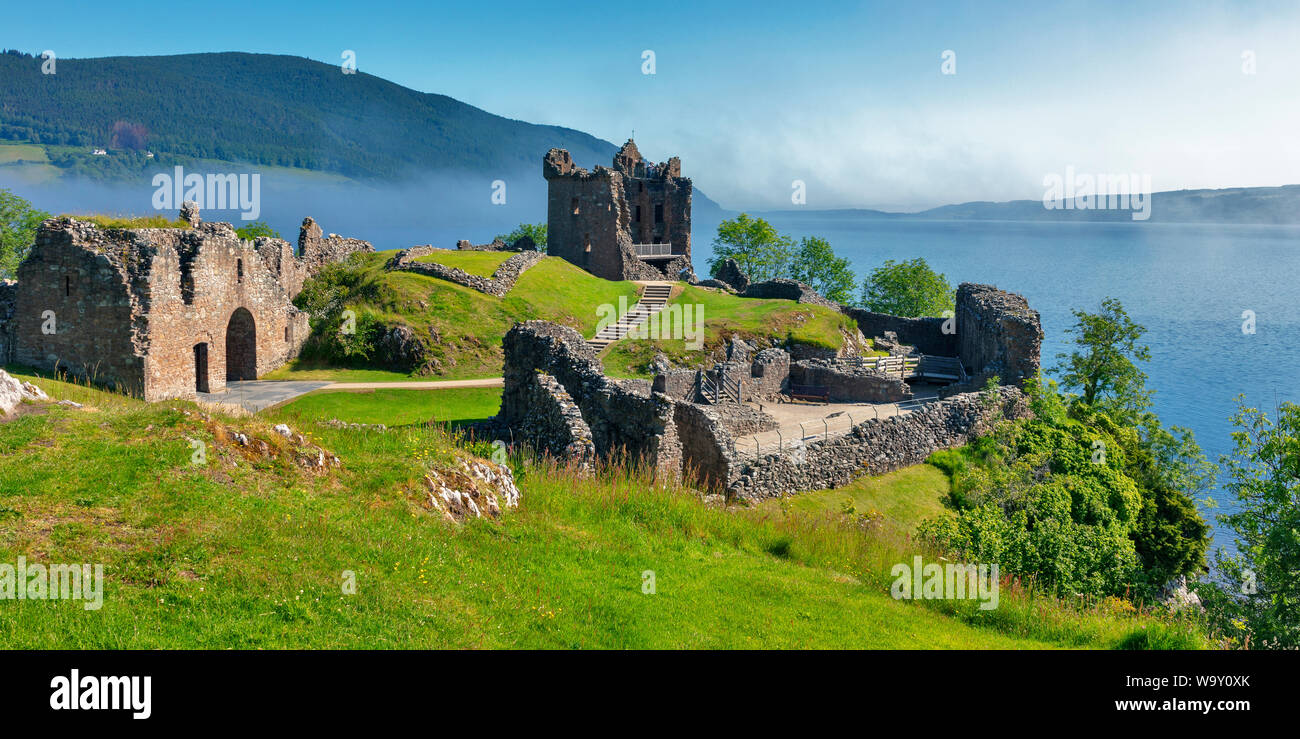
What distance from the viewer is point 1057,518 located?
23453 millimetres

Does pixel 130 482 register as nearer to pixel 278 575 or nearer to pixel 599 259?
pixel 278 575

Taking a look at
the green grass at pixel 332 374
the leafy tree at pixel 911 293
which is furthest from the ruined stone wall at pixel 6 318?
the leafy tree at pixel 911 293

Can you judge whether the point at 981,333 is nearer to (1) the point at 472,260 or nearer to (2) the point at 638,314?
(2) the point at 638,314

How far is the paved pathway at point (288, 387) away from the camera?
3216 cm

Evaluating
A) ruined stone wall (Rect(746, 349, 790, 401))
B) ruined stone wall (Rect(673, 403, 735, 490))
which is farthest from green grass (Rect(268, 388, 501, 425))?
ruined stone wall (Rect(746, 349, 790, 401))

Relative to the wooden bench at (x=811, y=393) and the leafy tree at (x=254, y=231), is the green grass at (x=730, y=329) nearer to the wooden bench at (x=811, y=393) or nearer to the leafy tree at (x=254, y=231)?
the wooden bench at (x=811, y=393)

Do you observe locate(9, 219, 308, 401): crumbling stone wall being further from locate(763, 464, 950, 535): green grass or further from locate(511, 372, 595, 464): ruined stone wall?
locate(763, 464, 950, 535): green grass

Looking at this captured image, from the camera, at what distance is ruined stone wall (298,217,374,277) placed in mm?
53125

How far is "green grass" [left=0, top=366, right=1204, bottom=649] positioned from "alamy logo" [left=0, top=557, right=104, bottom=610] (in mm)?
153

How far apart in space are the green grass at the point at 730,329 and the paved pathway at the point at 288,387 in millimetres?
6609

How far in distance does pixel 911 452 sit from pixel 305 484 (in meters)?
22.5
